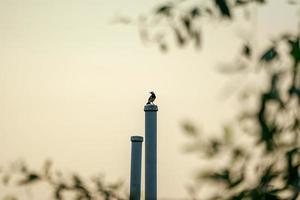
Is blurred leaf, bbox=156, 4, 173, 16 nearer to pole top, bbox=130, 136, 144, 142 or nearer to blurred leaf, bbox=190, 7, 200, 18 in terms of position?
blurred leaf, bbox=190, 7, 200, 18

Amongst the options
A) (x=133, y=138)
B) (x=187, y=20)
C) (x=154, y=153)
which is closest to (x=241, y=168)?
(x=187, y=20)

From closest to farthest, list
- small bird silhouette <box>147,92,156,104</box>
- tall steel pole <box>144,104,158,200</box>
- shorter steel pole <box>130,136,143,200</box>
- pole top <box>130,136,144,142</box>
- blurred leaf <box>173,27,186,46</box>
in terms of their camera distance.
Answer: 1. blurred leaf <box>173,27,186,46</box>
2. tall steel pole <box>144,104,158,200</box>
3. shorter steel pole <box>130,136,143,200</box>
4. pole top <box>130,136,144,142</box>
5. small bird silhouette <box>147,92,156,104</box>

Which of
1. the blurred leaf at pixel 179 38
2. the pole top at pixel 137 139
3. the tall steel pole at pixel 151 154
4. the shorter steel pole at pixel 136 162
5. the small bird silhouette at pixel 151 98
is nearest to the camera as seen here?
the blurred leaf at pixel 179 38

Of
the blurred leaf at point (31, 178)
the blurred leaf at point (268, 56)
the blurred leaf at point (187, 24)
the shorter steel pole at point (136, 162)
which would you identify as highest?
the blurred leaf at point (187, 24)

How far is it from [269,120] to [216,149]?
10.2 inches

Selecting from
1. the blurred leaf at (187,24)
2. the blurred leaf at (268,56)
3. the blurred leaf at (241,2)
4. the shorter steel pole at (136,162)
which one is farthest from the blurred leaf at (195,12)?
the shorter steel pole at (136,162)

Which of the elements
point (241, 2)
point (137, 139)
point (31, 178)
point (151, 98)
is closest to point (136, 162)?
Answer: point (137, 139)

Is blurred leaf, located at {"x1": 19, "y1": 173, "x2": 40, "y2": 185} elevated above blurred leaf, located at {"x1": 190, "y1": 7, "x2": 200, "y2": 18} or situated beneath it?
situated beneath

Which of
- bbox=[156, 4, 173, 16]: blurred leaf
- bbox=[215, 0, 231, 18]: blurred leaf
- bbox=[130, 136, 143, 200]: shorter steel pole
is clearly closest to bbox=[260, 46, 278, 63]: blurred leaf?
bbox=[215, 0, 231, 18]: blurred leaf

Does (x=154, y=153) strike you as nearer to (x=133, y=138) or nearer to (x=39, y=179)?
(x=133, y=138)

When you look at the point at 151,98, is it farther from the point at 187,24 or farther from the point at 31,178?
the point at 187,24

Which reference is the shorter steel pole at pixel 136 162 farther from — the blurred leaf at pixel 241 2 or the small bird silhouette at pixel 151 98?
the blurred leaf at pixel 241 2

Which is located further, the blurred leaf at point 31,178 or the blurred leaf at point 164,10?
the blurred leaf at point 31,178

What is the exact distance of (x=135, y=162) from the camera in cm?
684
